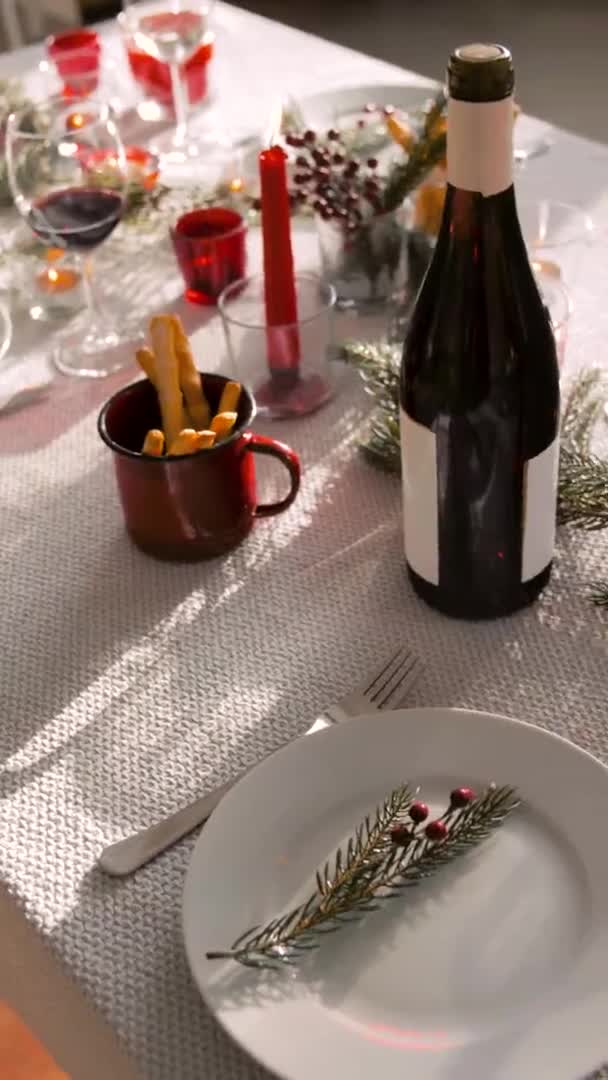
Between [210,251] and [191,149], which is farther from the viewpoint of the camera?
[191,149]

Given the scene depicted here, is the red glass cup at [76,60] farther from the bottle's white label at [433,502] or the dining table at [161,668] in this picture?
the bottle's white label at [433,502]

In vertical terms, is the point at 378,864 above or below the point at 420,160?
below

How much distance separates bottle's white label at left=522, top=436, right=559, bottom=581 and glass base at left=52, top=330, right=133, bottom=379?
0.43 m

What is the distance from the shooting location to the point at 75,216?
93 cm

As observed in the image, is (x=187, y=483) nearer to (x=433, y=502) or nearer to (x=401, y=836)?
(x=433, y=502)

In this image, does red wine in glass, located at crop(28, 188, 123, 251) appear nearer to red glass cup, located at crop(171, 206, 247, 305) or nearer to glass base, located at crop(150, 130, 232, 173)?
red glass cup, located at crop(171, 206, 247, 305)

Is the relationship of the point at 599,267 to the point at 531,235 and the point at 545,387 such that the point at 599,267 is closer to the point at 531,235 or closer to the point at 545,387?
the point at 531,235

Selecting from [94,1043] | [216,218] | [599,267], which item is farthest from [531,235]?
[94,1043]

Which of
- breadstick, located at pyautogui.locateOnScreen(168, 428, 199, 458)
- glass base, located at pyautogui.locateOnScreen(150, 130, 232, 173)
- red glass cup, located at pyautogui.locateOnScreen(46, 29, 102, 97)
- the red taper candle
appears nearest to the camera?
breadstick, located at pyautogui.locateOnScreen(168, 428, 199, 458)

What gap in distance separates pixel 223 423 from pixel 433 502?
151mm

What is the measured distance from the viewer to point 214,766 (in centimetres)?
61

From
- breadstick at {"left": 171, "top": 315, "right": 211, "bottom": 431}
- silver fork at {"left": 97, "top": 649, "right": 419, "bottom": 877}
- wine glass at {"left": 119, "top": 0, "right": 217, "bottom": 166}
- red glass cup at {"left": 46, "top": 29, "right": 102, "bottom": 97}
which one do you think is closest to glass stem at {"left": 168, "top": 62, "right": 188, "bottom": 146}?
wine glass at {"left": 119, "top": 0, "right": 217, "bottom": 166}

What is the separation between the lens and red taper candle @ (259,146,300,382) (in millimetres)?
808

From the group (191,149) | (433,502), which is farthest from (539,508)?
(191,149)
